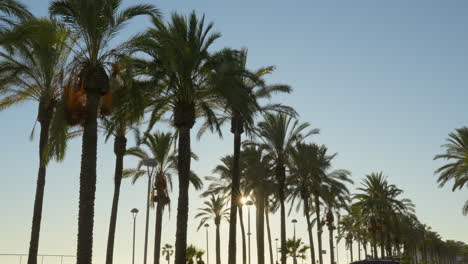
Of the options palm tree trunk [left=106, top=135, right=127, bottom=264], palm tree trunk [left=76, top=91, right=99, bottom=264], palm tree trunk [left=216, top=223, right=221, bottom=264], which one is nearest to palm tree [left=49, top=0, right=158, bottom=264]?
palm tree trunk [left=76, top=91, right=99, bottom=264]

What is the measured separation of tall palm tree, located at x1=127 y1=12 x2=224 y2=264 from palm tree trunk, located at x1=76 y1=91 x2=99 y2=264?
3.60m

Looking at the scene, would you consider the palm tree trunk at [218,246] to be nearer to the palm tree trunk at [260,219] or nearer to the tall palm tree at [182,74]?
the palm tree trunk at [260,219]

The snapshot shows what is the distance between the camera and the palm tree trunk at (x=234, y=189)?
29719 mm

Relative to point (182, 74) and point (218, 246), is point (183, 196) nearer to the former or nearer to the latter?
point (182, 74)

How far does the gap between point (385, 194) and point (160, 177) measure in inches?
1422

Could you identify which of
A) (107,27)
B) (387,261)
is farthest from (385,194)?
(107,27)

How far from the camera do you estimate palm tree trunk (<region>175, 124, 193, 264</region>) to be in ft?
70.6

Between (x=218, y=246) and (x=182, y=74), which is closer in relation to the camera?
(x=182, y=74)

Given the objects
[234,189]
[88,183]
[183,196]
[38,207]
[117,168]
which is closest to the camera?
[88,183]

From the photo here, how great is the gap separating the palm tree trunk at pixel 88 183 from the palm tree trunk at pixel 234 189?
13.6 meters

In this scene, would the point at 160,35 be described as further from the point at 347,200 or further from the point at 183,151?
the point at 347,200

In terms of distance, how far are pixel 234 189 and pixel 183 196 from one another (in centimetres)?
892

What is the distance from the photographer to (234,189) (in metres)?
30.6

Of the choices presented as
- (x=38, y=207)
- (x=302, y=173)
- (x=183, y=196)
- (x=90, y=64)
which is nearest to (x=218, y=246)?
(x=302, y=173)
